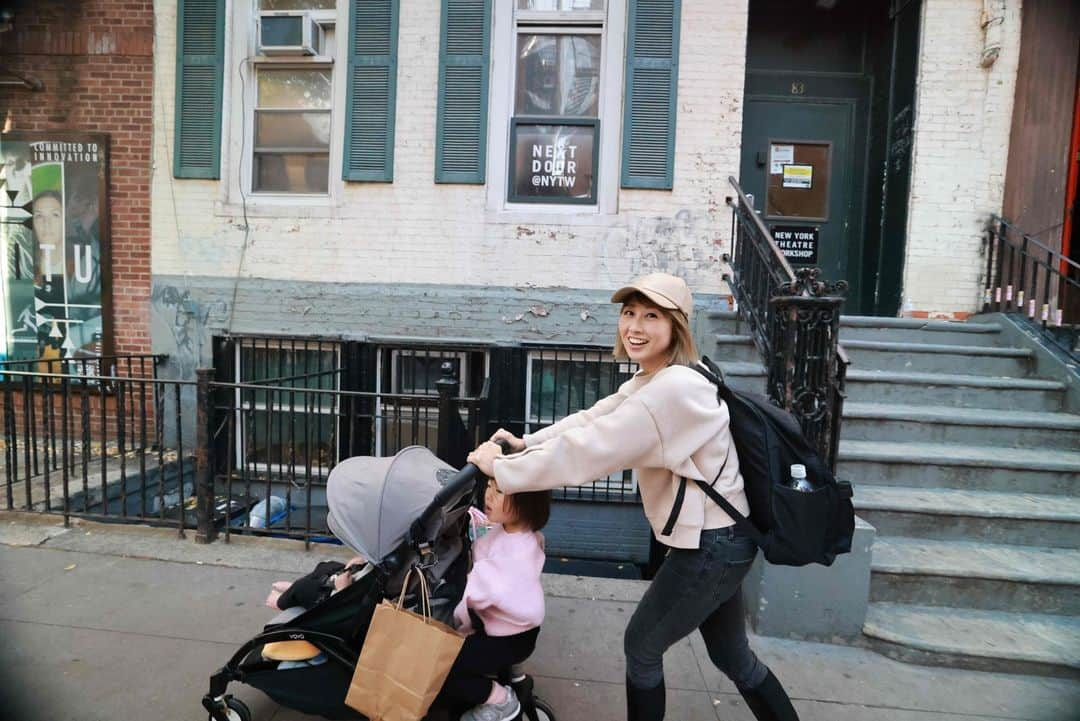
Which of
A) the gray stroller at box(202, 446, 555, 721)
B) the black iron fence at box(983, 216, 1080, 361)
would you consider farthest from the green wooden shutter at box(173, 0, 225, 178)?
the black iron fence at box(983, 216, 1080, 361)

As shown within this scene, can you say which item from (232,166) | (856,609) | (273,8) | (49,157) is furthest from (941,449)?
(49,157)

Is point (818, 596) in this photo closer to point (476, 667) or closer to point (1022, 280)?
point (476, 667)

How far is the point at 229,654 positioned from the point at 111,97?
6.11 m

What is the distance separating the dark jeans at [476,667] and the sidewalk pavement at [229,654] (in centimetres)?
59

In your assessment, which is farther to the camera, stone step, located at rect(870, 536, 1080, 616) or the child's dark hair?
Result: stone step, located at rect(870, 536, 1080, 616)

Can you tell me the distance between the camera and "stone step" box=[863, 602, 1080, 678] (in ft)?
9.89

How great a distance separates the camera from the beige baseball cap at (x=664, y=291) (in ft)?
6.30

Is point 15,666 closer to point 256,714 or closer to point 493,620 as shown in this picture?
point 256,714

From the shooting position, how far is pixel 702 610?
6.58 feet

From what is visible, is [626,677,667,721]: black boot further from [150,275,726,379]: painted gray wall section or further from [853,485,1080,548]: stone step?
[150,275,726,379]: painted gray wall section

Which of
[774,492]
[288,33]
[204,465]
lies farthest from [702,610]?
[288,33]

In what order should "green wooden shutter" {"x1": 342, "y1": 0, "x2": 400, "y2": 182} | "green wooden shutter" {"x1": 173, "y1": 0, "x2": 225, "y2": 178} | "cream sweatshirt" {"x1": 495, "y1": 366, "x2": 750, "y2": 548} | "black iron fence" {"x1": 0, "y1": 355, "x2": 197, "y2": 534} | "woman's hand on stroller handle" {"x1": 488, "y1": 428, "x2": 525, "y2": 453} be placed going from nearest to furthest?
1. "cream sweatshirt" {"x1": 495, "y1": 366, "x2": 750, "y2": 548}
2. "woman's hand on stroller handle" {"x1": 488, "y1": 428, "x2": 525, "y2": 453}
3. "black iron fence" {"x1": 0, "y1": 355, "x2": 197, "y2": 534}
4. "green wooden shutter" {"x1": 342, "y1": 0, "x2": 400, "y2": 182}
5. "green wooden shutter" {"x1": 173, "y1": 0, "x2": 225, "y2": 178}

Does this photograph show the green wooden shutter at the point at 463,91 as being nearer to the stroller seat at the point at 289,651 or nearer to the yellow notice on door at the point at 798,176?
the yellow notice on door at the point at 798,176

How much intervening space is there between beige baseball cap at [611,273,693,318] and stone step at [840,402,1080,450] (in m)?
2.90
